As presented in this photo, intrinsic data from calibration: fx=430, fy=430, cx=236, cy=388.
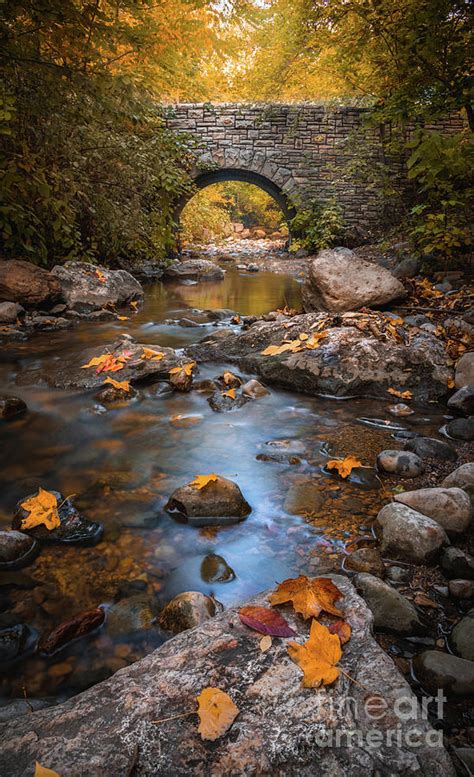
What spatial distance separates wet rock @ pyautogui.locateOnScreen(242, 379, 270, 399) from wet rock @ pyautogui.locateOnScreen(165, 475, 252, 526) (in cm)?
157

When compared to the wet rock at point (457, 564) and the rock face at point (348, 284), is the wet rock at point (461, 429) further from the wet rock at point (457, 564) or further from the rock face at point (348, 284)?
the rock face at point (348, 284)

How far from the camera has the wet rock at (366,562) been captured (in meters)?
1.70

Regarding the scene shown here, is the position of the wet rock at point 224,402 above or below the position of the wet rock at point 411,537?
below

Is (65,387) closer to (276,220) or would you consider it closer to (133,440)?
(133,440)

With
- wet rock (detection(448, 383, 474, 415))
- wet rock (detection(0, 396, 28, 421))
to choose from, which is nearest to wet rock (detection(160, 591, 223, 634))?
wet rock (detection(0, 396, 28, 421))

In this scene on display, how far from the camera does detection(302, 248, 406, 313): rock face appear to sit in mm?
5004

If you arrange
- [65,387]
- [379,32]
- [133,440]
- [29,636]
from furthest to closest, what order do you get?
[379,32], [65,387], [133,440], [29,636]

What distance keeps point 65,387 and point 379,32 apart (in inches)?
239

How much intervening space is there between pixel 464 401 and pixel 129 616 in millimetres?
2681

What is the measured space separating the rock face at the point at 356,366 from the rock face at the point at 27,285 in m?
3.36

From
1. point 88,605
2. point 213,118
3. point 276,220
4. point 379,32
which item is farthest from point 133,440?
point 276,220

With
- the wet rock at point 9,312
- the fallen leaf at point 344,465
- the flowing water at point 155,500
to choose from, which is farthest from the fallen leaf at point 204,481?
the wet rock at point 9,312

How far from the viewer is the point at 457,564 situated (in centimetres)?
164

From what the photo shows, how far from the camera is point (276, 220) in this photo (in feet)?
84.1
